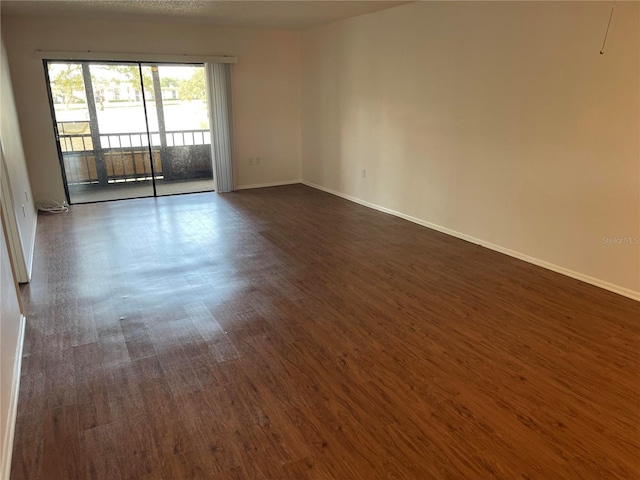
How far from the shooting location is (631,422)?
1.99 m

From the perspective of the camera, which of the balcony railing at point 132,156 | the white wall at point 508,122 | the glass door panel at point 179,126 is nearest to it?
the white wall at point 508,122

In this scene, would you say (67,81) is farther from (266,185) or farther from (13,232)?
(13,232)

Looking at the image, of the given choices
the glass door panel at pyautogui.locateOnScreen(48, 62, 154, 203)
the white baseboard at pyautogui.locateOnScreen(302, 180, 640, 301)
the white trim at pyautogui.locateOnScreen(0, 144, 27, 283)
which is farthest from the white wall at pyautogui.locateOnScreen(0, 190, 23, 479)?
the glass door panel at pyautogui.locateOnScreen(48, 62, 154, 203)

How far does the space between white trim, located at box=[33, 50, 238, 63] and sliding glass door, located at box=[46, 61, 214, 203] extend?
17cm

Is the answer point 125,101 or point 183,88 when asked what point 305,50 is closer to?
point 183,88

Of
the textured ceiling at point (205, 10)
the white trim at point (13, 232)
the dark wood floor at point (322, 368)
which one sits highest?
the textured ceiling at point (205, 10)

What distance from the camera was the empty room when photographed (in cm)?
195

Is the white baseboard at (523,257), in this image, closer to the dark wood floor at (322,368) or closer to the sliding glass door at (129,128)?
the dark wood floor at (322,368)

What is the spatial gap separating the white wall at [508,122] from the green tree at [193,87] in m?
2.15

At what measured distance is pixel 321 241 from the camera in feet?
15.0

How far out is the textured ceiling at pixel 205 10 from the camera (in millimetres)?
4691

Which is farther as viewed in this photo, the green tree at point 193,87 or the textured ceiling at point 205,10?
the green tree at point 193,87

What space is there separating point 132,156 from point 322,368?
5.41 metres

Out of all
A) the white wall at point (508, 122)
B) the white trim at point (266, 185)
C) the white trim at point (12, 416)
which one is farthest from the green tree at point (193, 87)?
the white trim at point (12, 416)
